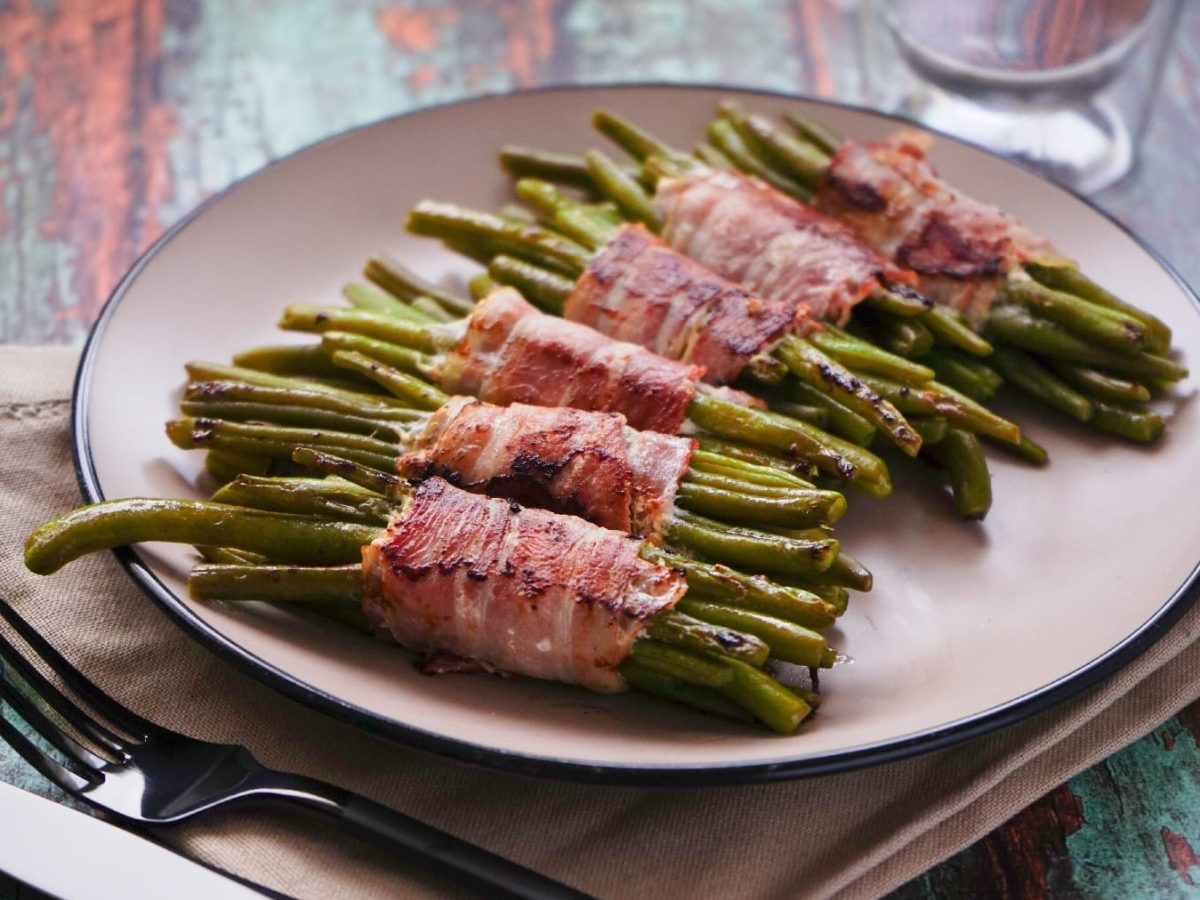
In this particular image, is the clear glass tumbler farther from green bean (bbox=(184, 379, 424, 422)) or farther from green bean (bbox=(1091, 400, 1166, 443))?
green bean (bbox=(184, 379, 424, 422))

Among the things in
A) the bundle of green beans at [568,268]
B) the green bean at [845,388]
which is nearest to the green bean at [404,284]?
the bundle of green beans at [568,268]

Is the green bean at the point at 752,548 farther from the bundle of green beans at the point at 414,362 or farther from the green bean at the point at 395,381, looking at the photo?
the green bean at the point at 395,381

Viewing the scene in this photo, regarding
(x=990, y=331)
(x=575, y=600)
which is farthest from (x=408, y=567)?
(x=990, y=331)

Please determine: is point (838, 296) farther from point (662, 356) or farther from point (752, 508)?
point (752, 508)

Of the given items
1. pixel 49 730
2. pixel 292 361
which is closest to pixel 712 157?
pixel 292 361

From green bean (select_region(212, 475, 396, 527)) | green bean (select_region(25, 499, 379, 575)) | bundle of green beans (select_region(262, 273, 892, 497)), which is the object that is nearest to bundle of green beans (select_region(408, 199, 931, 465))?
bundle of green beans (select_region(262, 273, 892, 497))

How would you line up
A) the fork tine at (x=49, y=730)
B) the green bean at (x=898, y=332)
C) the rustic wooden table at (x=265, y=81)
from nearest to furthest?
the fork tine at (x=49, y=730)
the green bean at (x=898, y=332)
the rustic wooden table at (x=265, y=81)
